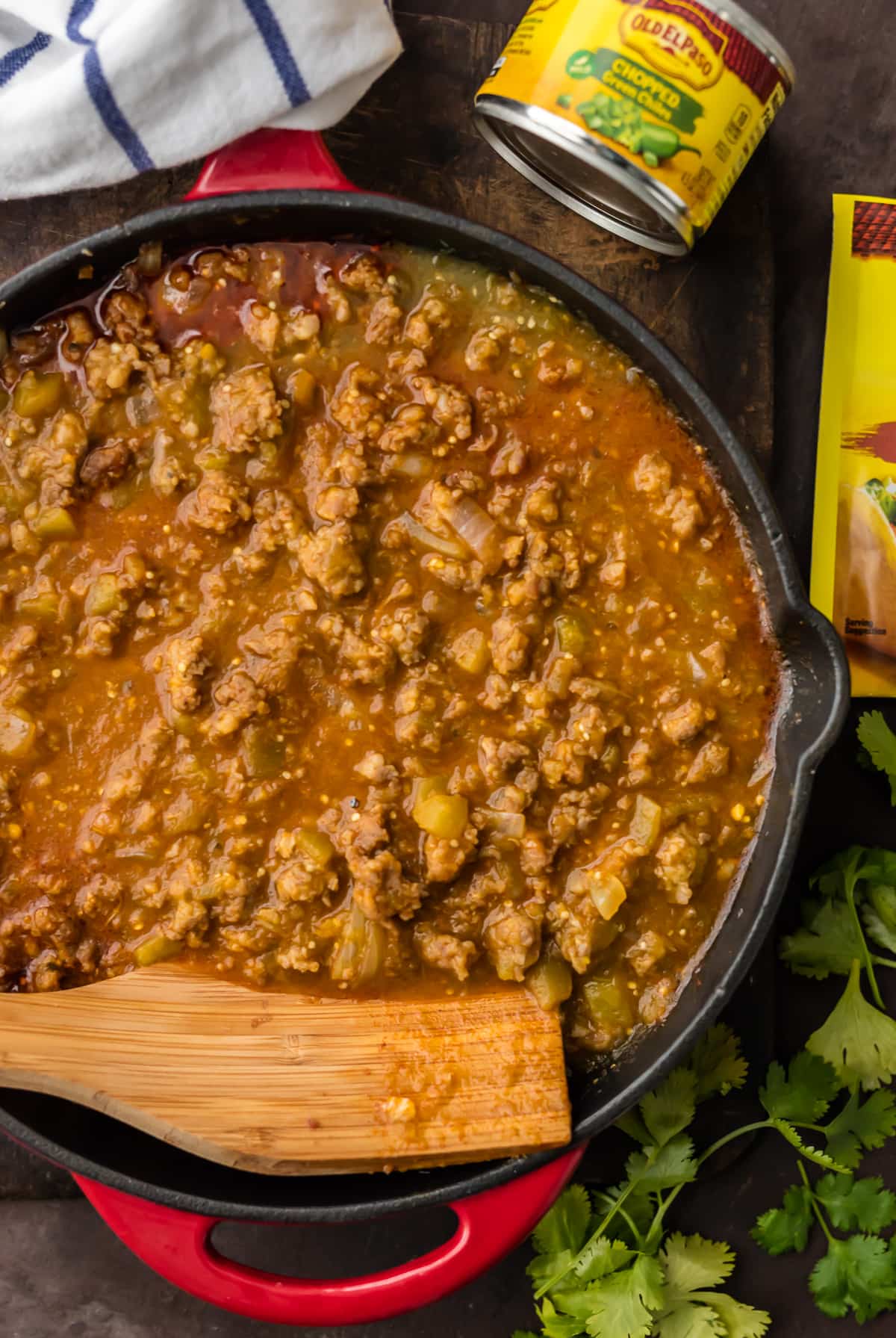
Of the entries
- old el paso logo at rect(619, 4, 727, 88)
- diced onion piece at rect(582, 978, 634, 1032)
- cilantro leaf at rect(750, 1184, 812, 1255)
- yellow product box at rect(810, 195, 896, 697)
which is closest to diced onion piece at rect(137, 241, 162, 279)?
old el paso logo at rect(619, 4, 727, 88)

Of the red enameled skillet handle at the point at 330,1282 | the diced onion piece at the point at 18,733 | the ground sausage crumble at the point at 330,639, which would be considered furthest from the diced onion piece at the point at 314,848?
the red enameled skillet handle at the point at 330,1282

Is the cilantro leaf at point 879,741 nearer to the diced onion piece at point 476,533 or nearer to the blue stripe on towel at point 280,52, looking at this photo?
the diced onion piece at point 476,533

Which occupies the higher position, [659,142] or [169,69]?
[169,69]

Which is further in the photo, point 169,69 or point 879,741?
point 879,741

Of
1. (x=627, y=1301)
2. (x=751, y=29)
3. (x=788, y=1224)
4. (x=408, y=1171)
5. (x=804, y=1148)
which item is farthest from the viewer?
(x=788, y=1224)

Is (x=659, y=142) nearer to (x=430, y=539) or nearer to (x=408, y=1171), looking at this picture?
(x=430, y=539)

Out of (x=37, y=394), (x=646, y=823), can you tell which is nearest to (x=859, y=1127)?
(x=646, y=823)

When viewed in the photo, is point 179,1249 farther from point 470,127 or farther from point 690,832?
point 470,127

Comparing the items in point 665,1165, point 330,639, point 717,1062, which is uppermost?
point 330,639
